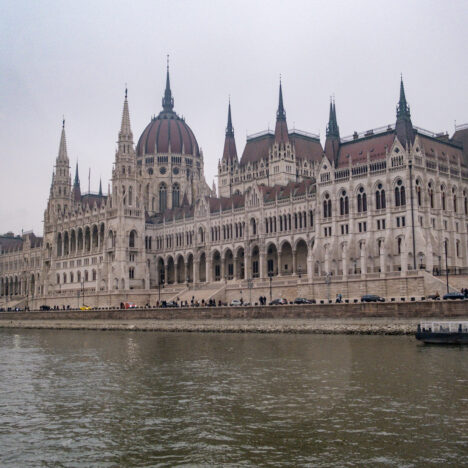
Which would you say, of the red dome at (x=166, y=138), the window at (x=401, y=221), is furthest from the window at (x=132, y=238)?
the window at (x=401, y=221)

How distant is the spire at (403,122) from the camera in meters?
88.1

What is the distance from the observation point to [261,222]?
106 meters

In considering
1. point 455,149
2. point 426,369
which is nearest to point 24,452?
point 426,369

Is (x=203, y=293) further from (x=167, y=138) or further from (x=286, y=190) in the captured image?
(x=167, y=138)

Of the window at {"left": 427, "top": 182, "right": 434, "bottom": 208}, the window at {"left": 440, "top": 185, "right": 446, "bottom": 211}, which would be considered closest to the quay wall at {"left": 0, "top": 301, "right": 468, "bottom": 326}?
the window at {"left": 427, "top": 182, "right": 434, "bottom": 208}

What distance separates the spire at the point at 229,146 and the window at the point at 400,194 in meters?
51.8

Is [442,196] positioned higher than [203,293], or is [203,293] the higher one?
[442,196]

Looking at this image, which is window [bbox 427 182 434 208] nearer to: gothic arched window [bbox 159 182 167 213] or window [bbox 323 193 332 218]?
window [bbox 323 193 332 218]

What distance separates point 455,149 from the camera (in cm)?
9644

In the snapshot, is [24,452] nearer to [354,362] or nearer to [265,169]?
[354,362]

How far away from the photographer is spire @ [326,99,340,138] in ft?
331

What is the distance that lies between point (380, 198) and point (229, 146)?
2051 inches

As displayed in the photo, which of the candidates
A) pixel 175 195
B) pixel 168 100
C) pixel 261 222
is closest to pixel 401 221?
pixel 261 222

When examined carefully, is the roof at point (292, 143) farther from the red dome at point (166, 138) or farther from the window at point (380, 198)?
the window at point (380, 198)
